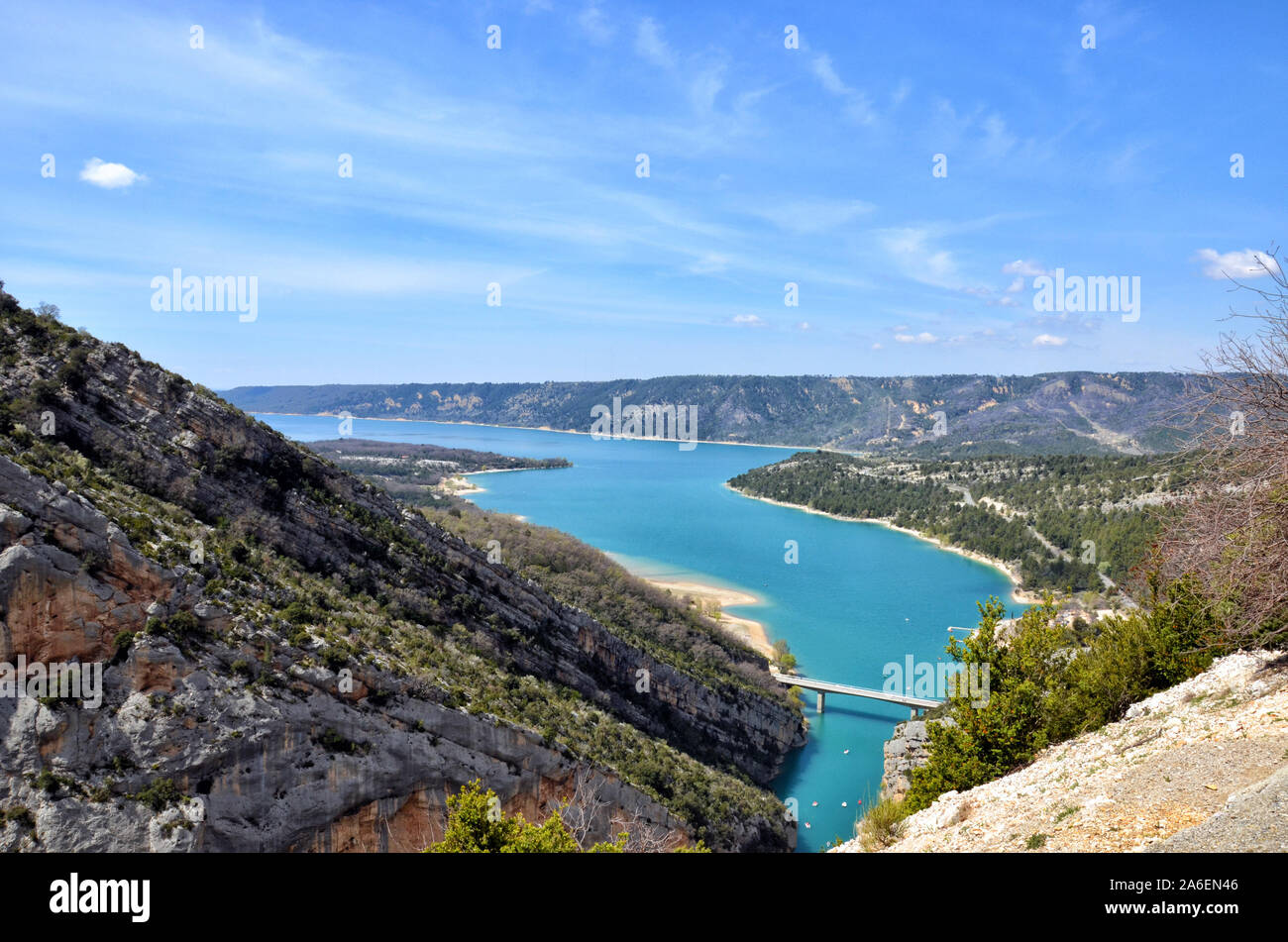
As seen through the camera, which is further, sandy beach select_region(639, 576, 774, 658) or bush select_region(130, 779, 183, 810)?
sandy beach select_region(639, 576, 774, 658)

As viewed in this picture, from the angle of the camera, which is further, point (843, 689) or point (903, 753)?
point (843, 689)

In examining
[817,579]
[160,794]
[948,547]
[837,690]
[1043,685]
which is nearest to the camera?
[160,794]

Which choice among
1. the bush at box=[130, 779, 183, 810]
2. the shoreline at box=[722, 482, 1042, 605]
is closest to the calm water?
the shoreline at box=[722, 482, 1042, 605]

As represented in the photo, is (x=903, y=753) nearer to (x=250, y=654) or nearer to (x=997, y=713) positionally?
(x=997, y=713)

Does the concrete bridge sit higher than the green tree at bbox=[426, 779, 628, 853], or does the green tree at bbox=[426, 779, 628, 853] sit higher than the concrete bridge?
the green tree at bbox=[426, 779, 628, 853]

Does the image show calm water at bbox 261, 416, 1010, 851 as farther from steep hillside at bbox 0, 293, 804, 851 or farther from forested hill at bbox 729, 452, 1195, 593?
steep hillside at bbox 0, 293, 804, 851

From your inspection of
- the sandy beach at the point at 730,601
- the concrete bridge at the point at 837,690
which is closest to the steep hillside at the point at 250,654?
the concrete bridge at the point at 837,690

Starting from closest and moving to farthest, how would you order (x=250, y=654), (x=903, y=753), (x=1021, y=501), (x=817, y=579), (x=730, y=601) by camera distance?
(x=250, y=654) < (x=903, y=753) < (x=730, y=601) < (x=817, y=579) < (x=1021, y=501)

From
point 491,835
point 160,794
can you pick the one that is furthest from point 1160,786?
point 160,794
